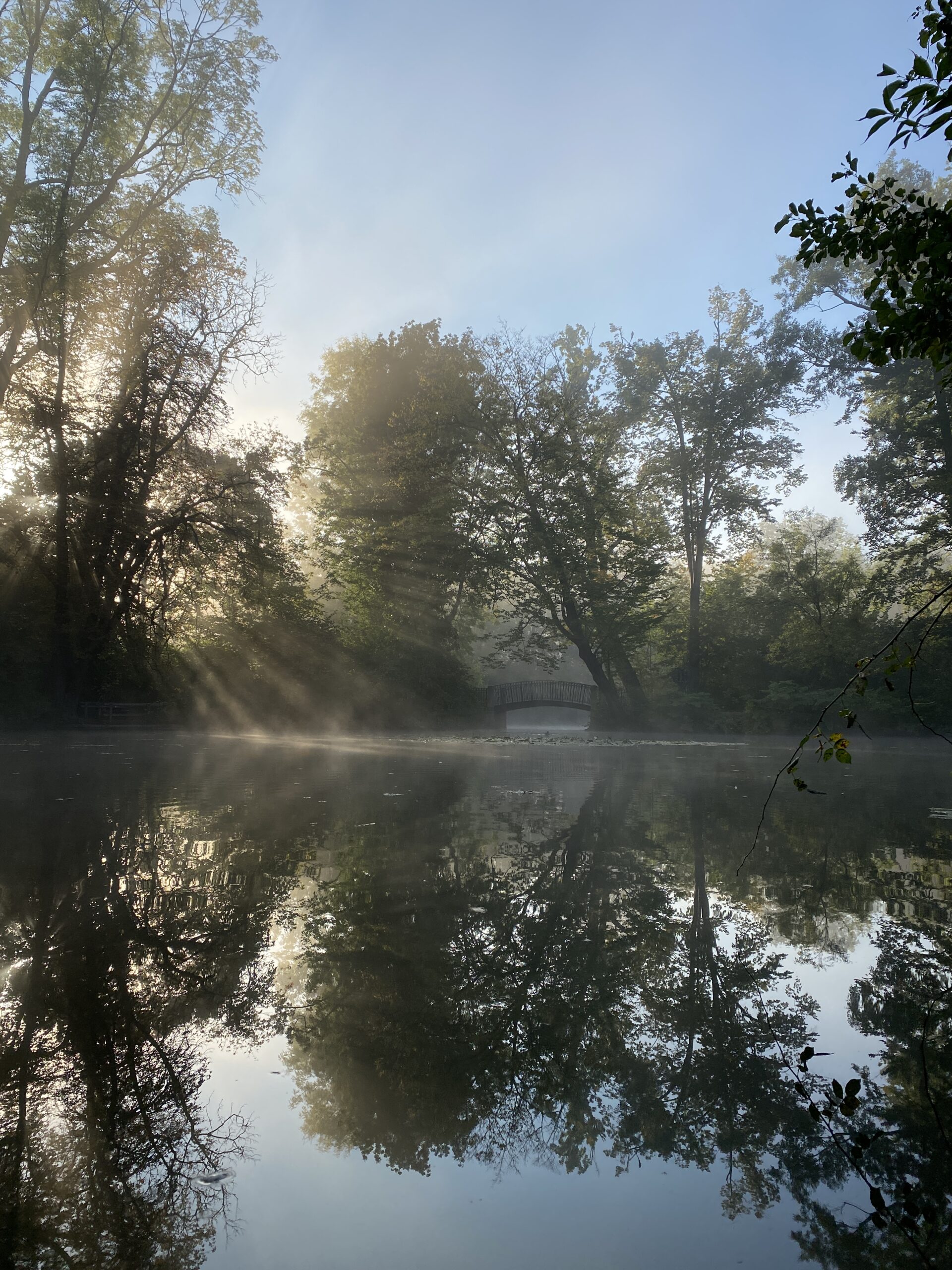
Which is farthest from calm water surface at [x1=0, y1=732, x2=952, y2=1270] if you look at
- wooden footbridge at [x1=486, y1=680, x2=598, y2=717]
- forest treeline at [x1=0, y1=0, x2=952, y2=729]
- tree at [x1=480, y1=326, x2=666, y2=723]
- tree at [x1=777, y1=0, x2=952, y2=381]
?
wooden footbridge at [x1=486, y1=680, x2=598, y2=717]

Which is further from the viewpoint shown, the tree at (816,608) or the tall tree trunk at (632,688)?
the tall tree trunk at (632,688)

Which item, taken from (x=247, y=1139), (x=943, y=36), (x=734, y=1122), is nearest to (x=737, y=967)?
(x=734, y=1122)

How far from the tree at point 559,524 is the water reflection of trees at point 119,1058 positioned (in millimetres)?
21930

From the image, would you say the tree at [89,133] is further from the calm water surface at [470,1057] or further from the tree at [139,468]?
the calm water surface at [470,1057]

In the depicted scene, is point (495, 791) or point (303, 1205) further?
point (495, 791)

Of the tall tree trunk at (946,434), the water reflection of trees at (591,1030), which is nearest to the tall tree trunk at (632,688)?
the tall tree trunk at (946,434)

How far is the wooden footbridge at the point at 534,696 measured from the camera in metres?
30.0

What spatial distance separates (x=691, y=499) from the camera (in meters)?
30.2

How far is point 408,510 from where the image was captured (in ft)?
91.1

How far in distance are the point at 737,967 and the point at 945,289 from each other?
2809mm

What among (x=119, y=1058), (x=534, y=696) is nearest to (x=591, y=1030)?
(x=119, y=1058)

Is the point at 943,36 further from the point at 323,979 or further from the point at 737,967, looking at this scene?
the point at 323,979

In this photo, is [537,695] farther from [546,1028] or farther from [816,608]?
[546,1028]

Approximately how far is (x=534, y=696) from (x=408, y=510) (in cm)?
932
